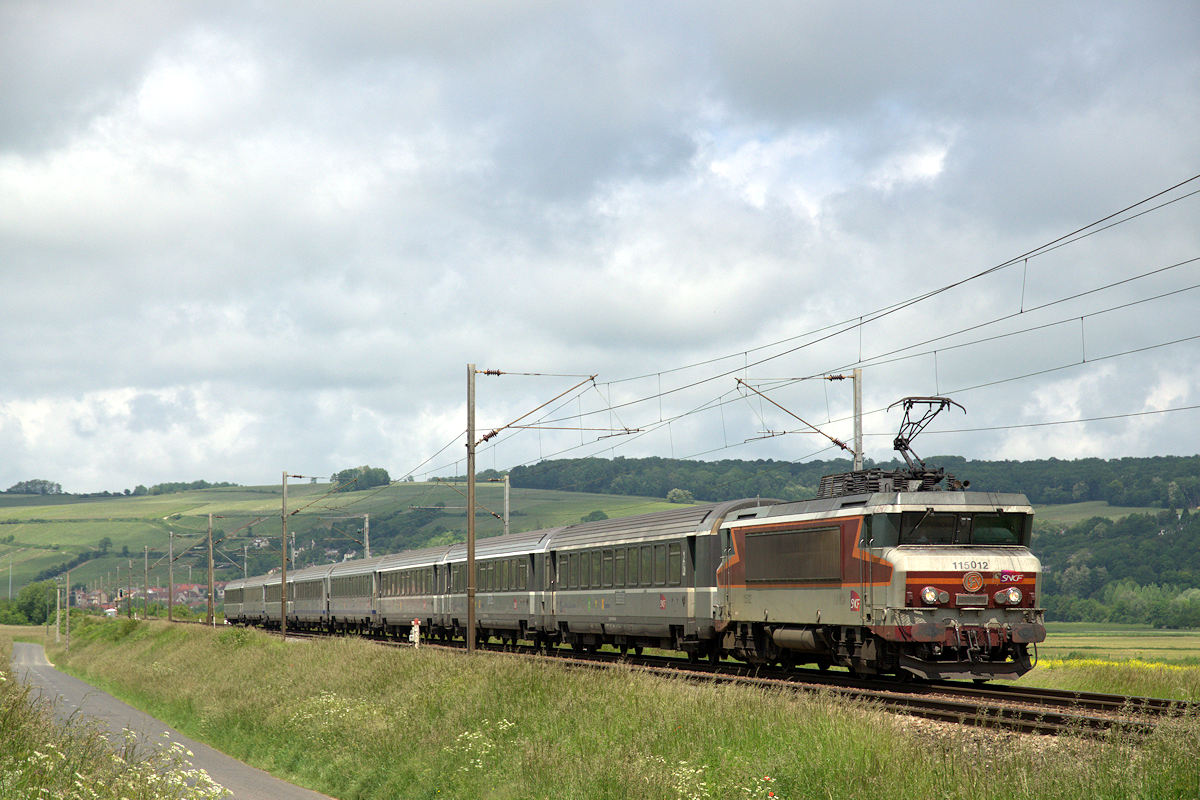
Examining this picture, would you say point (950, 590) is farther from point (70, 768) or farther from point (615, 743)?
point (70, 768)

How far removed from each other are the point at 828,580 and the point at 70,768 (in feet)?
50.3

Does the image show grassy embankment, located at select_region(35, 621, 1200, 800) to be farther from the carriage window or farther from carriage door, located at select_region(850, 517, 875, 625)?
the carriage window

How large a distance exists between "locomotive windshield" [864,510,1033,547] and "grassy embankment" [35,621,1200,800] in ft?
14.0

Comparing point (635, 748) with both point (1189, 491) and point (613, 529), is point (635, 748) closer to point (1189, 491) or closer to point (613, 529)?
point (613, 529)

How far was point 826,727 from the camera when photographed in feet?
50.9

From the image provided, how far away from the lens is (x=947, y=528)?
24281mm

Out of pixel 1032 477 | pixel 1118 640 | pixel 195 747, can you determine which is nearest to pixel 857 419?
pixel 195 747

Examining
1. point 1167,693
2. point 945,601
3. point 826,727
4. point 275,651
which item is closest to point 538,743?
point 826,727

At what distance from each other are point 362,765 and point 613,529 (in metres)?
14.9

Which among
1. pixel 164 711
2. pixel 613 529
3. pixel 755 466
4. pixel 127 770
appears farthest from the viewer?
pixel 755 466

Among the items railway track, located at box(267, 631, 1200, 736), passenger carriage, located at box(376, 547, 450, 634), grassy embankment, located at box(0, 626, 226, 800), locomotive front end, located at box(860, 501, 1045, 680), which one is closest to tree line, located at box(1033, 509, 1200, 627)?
passenger carriage, located at box(376, 547, 450, 634)

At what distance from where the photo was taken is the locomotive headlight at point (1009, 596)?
934 inches

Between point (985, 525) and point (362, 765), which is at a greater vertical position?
point (985, 525)

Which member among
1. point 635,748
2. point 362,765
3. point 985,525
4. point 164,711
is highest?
point 985,525
